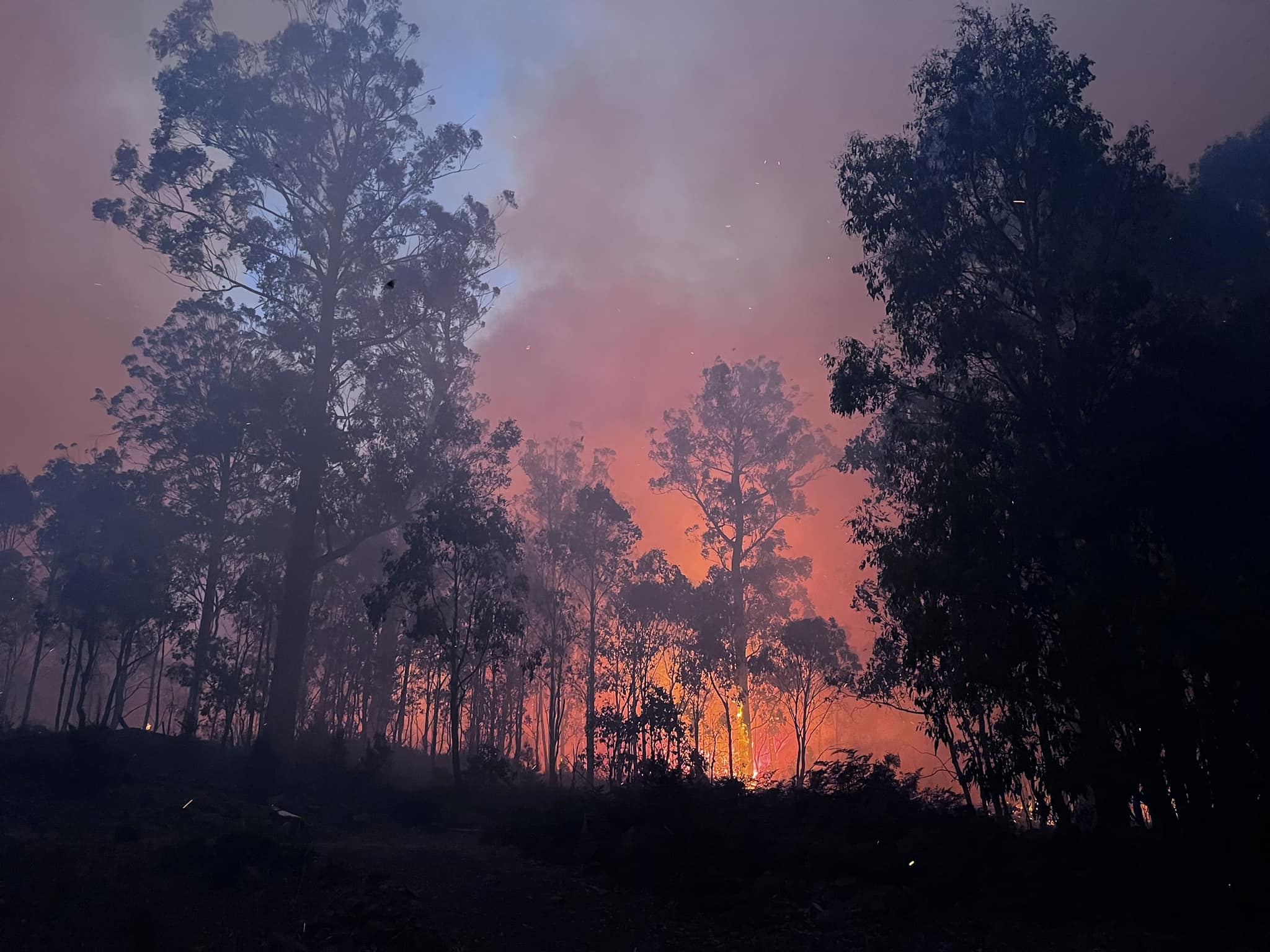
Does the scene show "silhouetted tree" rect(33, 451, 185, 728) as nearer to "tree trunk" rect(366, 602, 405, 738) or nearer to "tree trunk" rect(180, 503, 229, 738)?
"tree trunk" rect(180, 503, 229, 738)

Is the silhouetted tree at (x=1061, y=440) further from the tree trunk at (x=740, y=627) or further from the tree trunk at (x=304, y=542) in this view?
the tree trunk at (x=740, y=627)

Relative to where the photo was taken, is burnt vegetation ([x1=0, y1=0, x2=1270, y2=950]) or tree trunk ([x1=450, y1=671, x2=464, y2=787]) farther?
tree trunk ([x1=450, y1=671, x2=464, y2=787])

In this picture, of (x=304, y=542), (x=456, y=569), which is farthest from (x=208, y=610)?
(x=456, y=569)

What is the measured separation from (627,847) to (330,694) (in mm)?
41008

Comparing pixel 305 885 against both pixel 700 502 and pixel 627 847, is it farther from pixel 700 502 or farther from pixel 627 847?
pixel 700 502

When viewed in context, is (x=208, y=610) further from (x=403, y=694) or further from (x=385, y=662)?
(x=403, y=694)

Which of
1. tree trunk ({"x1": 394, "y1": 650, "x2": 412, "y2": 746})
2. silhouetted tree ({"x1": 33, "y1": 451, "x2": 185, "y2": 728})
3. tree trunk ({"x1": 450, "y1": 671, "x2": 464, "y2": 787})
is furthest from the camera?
tree trunk ({"x1": 394, "y1": 650, "x2": 412, "y2": 746})

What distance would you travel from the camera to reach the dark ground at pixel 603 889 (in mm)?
9273

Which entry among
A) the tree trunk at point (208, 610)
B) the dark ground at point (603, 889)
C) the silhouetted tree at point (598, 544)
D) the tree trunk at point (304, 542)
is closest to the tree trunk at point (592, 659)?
the silhouetted tree at point (598, 544)

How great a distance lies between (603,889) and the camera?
12219 mm

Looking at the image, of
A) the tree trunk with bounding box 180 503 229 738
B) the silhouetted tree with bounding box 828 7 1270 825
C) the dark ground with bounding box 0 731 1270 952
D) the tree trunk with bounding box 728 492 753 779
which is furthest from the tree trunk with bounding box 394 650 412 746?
the silhouetted tree with bounding box 828 7 1270 825

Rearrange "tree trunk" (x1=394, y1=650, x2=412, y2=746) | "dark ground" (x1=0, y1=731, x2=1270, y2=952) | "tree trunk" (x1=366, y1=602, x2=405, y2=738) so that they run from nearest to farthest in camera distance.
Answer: "dark ground" (x1=0, y1=731, x2=1270, y2=952) < "tree trunk" (x1=394, y1=650, x2=412, y2=746) < "tree trunk" (x1=366, y1=602, x2=405, y2=738)

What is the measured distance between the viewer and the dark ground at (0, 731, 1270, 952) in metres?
9.27

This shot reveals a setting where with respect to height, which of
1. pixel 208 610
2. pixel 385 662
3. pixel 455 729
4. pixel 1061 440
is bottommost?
pixel 455 729
